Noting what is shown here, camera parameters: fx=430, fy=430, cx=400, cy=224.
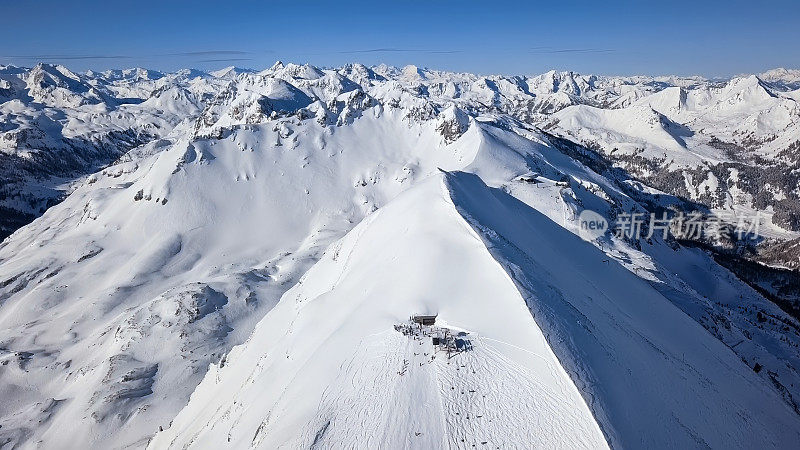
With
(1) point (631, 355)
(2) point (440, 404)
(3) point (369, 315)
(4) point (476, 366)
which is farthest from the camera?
(3) point (369, 315)

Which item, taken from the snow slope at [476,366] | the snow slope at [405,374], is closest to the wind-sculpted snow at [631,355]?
the snow slope at [476,366]

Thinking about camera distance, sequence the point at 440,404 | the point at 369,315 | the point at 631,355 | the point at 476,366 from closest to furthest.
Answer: the point at 440,404 → the point at 476,366 → the point at 631,355 → the point at 369,315

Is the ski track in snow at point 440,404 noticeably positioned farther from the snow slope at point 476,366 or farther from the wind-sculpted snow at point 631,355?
the wind-sculpted snow at point 631,355

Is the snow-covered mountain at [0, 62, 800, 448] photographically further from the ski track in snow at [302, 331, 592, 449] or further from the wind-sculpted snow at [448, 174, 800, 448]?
the wind-sculpted snow at [448, 174, 800, 448]

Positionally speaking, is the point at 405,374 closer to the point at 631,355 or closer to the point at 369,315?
the point at 369,315

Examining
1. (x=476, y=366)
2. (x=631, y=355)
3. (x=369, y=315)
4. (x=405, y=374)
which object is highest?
(x=476, y=366)

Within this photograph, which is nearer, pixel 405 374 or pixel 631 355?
pixel 405 374

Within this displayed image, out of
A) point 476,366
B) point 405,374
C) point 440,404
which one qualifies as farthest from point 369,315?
point 440,404

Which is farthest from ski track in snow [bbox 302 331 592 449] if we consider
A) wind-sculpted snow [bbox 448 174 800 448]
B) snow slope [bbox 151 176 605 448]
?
wind-sculpted snow [bbox 448 174 800 448]

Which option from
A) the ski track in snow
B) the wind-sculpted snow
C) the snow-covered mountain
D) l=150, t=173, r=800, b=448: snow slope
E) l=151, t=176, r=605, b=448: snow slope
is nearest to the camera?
the ski track in snow

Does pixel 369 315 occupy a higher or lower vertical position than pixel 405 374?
lower

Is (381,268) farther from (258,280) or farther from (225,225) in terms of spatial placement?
(225,225)

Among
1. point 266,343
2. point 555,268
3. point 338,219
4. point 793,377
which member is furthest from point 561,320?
point 338,219
